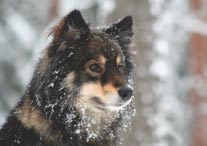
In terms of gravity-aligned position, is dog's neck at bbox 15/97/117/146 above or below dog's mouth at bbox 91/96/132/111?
below

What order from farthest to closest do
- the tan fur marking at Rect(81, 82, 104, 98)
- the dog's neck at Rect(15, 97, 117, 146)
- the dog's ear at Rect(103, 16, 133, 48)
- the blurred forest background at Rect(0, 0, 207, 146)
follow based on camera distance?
the blurred forest background at Rect(0, 0, 207, 146), the dog's ear at Rect(103, 16, 133, 48), the tan fur marking at Rect(81, 82, 104, 98), the dog's neck at Rect(15, 97, 117, 146)

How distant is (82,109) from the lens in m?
6.13

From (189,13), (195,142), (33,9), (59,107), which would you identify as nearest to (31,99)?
(59,107)

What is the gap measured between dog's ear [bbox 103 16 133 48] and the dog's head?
39 centimetres

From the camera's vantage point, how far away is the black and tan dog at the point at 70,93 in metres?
5.95

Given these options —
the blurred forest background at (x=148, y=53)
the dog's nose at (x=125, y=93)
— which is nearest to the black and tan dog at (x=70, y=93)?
the dog's nose at (x=125, y=93)

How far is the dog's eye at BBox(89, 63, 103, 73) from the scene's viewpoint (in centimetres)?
607

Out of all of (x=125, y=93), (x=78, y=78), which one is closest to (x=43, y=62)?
(x=78, y=78)

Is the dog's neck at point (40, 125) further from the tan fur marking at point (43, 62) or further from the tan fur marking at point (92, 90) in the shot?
the tan fur marking at point (92, 90)

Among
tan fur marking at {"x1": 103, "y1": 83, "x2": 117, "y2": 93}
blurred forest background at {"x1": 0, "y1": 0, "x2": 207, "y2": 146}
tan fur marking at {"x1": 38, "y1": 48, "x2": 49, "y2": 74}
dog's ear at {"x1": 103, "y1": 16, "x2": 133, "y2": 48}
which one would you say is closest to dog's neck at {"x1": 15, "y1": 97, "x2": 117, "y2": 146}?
tan fur marking at {"x1": 38, "y1": 48, "x2": 49, "y2": 74}

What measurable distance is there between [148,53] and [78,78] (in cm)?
456

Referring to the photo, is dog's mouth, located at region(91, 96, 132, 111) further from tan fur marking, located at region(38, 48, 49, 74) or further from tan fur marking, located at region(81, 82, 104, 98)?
tan fur marking, located at region(38, 48, 49, 74)

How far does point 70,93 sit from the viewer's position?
6023mm

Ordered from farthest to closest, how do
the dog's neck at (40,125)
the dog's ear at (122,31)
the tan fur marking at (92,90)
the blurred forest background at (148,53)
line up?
the blurred forest background at (148,53), the dog's ear at (122,31), the tan fur marking at (92,90), the dog's neck at (40,125)
